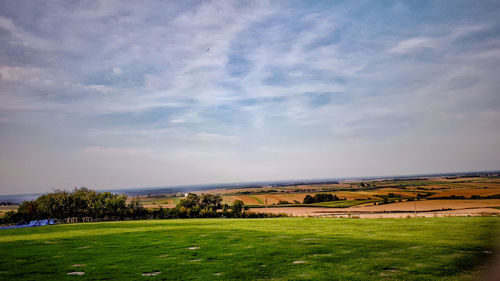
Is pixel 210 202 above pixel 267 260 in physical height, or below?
below

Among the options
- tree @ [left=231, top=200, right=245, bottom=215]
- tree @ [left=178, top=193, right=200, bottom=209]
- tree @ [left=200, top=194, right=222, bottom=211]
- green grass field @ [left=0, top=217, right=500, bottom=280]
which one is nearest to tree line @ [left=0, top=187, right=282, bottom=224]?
tree @ [left=231, top=200, right=245, bottom=215]

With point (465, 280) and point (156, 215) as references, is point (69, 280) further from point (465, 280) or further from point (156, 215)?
point (156, 215)

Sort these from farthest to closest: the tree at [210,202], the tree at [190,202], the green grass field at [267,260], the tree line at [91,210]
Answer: the tree at [210,202] < the tree at [190,202] < the tree line at [91,210] < the green grass field at [267,260]

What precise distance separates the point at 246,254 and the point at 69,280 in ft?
21.2

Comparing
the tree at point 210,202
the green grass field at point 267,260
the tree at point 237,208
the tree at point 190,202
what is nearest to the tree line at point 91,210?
the tree at point 237,208

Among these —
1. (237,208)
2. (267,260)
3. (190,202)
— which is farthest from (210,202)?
(267,260)

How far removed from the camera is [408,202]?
68.9 meters

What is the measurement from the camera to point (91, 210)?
48.8 meters

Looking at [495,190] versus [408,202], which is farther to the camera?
[408,202]

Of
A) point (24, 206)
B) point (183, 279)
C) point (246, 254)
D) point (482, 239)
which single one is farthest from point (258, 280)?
point (24, 206)

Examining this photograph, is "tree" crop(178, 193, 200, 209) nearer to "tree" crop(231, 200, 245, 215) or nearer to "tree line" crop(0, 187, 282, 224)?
"tree line" crop(0, 187, 282, 224)

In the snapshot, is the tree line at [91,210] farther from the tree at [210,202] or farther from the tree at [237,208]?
the tree at [210,202]

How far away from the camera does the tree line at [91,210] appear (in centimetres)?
4694

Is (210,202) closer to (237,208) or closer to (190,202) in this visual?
(190,202)
